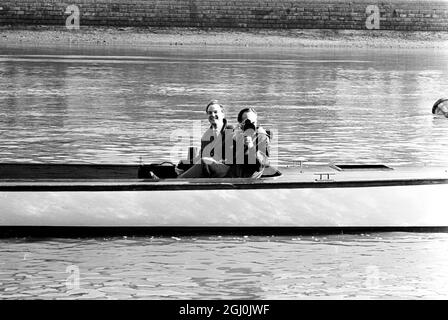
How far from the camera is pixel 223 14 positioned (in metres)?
61.6

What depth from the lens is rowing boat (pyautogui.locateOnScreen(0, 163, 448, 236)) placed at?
44.2 ft

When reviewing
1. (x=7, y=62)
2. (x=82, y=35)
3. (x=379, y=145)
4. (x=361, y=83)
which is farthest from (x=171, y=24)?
(x=379, y=145)

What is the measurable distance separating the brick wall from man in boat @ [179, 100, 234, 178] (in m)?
Result: 47.8

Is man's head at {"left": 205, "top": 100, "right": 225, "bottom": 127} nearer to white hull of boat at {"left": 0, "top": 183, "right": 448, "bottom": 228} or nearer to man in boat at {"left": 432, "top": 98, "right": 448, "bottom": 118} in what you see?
white hull of boat at {"left": 0, "top": 183, "right": 448, "bottom": 228}

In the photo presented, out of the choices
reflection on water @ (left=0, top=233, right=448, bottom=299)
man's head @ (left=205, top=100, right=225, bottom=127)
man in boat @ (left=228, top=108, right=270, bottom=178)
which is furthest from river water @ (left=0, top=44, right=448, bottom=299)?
man's head @ (left=205, top=100, right=225, bottom=127)

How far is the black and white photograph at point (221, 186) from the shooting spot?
12156 millimetres

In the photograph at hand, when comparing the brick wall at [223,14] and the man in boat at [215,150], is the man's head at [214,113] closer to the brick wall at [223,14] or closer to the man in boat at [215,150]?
the man in boat at [215,150]

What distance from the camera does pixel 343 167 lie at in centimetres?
1456

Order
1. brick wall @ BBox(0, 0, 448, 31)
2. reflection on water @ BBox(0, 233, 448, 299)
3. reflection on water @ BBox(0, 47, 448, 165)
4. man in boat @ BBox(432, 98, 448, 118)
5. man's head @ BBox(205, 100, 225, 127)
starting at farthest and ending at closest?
1. brick wall @ BBox(0, 0, 448, 31)
2. reflection on water @ BBox(0, 47, 448, 165)
3. man in boat @ BBox(432, 98, 448, 118)
4. man's head @ BBox(205, 100, 225, 127)
5. reflection on water @ BBox(0, 233, 448, 299)

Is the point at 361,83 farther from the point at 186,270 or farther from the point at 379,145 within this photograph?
the point at 186,270

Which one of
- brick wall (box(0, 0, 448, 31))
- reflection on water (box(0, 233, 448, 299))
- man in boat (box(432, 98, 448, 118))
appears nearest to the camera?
reflection on water (box(0, 233, 448, 299))

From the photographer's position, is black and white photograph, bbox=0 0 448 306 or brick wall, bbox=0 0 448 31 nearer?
black and white photograph, bbox=0 0 448 306

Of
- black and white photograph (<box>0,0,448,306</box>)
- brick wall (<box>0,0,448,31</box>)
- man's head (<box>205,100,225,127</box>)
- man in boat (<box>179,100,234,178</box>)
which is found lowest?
brick wall (<box>0,0,448,31</box>)

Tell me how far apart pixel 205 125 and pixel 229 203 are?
1283 cm
